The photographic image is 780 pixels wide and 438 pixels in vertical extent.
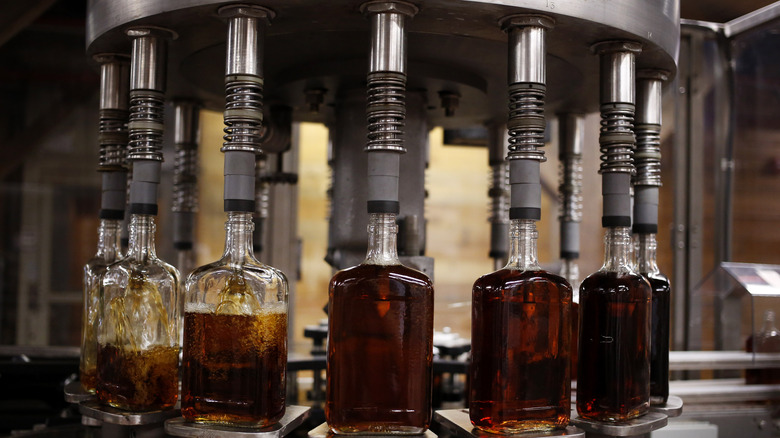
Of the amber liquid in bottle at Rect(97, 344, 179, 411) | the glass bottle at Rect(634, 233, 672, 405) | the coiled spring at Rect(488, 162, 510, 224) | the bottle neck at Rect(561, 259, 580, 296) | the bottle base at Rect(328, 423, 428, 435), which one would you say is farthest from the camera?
the coiled spring at Rect(488, 162, 510, 224)

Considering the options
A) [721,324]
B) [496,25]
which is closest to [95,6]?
[496,25]

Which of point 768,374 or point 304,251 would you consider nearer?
point 768,374

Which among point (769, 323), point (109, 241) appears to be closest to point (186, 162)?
point (109, 241)

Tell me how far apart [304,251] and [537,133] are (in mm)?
2386

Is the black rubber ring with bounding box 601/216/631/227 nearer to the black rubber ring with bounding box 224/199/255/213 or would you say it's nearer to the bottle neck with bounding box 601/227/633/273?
the bottle neck with bounding box 601/227/633/273

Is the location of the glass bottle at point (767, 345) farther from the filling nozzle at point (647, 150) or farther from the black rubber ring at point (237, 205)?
the black rubber ring at point (237, 205)

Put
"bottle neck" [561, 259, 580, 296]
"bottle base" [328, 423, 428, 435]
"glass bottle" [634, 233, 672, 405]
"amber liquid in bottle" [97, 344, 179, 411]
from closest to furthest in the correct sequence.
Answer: "bottle base" [328, 423, 428, 435], "amber liquid in bottle" [97, 344, 179, 411], "glass bottle" [634, 233, 672, 405], "bottle neck" [561, 259, 580, 296]

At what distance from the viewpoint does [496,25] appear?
3.52 feet

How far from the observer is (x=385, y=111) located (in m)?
0.98

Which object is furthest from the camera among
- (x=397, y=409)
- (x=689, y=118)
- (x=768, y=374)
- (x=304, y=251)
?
(x=304, y=251)

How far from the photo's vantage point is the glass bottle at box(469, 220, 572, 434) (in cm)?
95

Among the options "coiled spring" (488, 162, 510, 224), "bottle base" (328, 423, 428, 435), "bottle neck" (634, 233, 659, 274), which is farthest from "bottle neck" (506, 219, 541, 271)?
"coiled spring" (488, 162, 510, 224)

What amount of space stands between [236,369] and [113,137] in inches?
20.9

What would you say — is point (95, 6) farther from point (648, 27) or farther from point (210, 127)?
point (210, 127)
